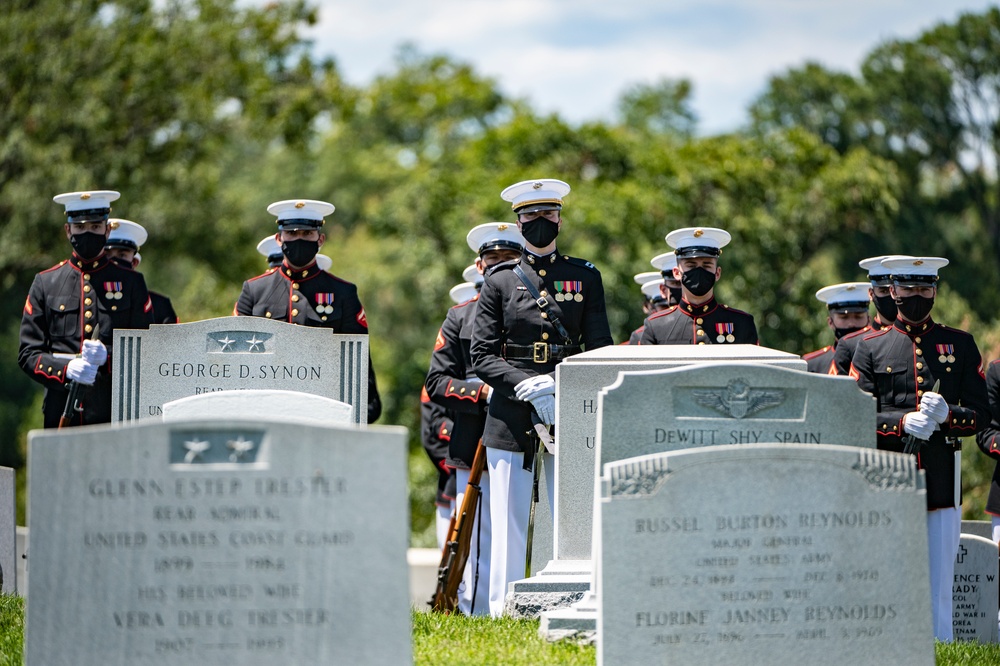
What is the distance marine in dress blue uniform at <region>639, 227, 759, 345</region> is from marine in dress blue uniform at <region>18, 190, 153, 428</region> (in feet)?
11.2

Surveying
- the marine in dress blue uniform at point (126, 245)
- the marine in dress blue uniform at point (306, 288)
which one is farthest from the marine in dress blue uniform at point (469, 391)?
the marine in dress blue uniform at point (126, 245)

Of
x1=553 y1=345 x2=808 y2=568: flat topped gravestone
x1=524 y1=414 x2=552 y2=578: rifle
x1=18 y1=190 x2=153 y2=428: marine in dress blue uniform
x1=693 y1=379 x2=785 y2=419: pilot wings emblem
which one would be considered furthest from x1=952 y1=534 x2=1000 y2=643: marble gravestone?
x1=18 y1=190 x2=153 y2=428: marine in dress blue uniform

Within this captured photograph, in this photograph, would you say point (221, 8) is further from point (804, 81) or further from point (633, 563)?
→ point (633, 563)

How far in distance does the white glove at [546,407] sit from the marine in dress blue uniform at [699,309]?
134 cm

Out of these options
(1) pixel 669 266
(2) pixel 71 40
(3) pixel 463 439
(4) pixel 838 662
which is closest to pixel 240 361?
(3) pixel 463 439

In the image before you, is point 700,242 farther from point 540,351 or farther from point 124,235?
point 124,235

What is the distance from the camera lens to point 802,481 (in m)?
5.27

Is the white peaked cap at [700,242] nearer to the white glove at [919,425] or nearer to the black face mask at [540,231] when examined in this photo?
the black face mask at [540,231]

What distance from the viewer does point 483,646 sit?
605 centimetres

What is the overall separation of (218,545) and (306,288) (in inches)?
161

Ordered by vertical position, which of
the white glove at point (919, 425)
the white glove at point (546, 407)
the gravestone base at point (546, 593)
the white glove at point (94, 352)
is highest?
the white glove at point (94, 352)

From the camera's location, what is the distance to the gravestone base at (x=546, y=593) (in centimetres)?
672

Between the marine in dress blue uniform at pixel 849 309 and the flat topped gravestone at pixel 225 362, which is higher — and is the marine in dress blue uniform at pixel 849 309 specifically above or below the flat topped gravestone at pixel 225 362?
above

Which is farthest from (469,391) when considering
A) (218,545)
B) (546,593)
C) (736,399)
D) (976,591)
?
(218,545)
